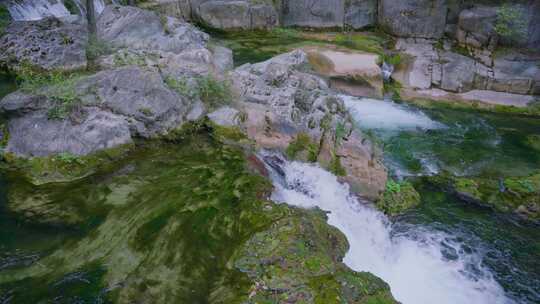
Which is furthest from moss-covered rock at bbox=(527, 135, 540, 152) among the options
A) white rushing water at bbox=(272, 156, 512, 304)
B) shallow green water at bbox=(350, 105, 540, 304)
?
white rushing water at bbox=(272, 156, 512, 304)

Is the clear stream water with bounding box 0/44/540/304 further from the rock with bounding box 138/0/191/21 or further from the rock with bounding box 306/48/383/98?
the rock with bounding box 138/0/191/21

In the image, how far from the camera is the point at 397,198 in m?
7.44

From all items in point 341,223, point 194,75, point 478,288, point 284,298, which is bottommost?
point 478,288

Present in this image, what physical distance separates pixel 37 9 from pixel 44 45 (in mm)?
3319

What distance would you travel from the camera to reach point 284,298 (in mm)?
4027

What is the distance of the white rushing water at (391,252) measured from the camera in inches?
221

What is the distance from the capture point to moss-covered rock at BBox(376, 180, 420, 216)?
719cm

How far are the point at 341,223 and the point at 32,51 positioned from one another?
7.52 metres

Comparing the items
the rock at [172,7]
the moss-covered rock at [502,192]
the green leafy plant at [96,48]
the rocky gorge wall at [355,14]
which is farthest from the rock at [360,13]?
the green leafy plant at [96,48]

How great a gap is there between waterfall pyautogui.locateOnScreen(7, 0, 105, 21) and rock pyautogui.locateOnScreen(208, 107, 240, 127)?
6.70 metres

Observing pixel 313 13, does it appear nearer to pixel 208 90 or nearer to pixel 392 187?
pixel 208 90

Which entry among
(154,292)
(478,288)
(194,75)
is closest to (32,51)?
(194,75)

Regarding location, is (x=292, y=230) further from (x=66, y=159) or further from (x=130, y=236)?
(x=66, y=159)

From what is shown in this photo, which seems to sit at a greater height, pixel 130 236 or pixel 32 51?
pixel 32 51
